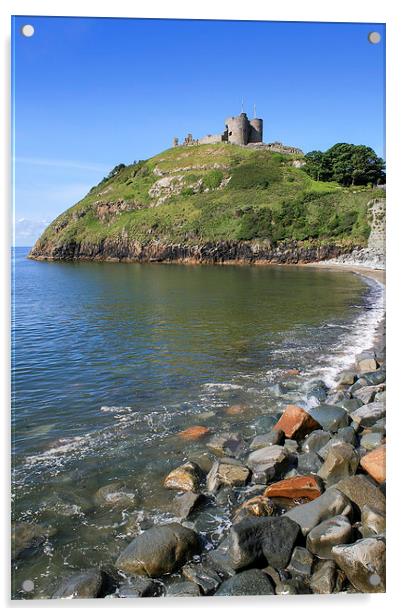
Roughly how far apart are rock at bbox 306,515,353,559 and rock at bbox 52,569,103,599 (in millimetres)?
1955

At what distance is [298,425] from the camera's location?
709cm

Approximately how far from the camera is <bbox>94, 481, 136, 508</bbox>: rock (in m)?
5.71

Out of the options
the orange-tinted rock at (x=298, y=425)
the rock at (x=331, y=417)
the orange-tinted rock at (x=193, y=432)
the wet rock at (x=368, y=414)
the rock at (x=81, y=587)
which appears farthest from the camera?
the orange-tinted rock at (x=193, y=432)

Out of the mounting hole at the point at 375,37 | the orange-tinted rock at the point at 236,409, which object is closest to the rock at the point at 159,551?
the orange-tinted rock at the point at 236,409

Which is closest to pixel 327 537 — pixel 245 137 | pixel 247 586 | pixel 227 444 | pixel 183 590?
pixel 247 586

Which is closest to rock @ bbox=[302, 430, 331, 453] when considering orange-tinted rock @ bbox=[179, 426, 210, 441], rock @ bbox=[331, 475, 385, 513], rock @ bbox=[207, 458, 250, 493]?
rock @ bbox=[207, 458, 250, 493]

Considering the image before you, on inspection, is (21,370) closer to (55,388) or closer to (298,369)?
(55,388)

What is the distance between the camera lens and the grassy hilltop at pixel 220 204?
174ft

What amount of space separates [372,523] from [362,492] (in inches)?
14.2

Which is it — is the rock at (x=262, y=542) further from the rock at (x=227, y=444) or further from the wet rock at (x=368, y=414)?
the wet rock at (x=368, y=414)

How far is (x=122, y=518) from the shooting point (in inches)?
212

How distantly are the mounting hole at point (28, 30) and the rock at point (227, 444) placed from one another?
229 inches

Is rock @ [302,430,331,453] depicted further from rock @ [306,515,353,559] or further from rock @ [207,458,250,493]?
rock @ [306,515,353,559]
